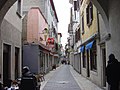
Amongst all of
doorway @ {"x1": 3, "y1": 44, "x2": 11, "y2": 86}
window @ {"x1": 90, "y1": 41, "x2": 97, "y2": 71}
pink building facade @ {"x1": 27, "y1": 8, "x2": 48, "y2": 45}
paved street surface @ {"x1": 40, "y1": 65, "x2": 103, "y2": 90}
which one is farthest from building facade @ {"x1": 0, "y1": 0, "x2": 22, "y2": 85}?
pink building facade @ {"x1": 27, "y1": 8, "x2": 48, "y2": 45}

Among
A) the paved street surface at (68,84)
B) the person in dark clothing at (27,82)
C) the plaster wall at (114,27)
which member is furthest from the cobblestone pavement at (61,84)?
the person in dark clothing at (27,82)

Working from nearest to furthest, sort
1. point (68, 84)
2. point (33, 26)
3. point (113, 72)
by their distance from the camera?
point (113, 72) < point (68, 84) < point (33, 26)

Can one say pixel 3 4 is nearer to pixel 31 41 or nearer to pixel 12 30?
pixel 12 30

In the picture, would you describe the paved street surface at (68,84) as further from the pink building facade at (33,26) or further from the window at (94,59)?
the pink building facade at (33,26)

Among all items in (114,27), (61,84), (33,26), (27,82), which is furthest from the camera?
(33,26)

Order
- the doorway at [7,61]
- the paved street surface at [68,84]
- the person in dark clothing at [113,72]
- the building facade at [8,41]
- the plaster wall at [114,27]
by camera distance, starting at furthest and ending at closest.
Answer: the paved street surface at [68,84] < the doorway at [7,61] < the building facade at [8,41] < the plaster wall at [114,27] < the person in dark clothing at [113,72]

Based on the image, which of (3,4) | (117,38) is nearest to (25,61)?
(3,4)

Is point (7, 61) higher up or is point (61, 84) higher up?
point (7, 61)

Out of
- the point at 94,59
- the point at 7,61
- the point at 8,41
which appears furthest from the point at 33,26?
the point at 8,41

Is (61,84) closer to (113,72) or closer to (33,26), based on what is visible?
(33,26)

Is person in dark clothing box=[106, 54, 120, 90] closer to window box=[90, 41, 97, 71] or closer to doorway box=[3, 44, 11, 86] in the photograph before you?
doorway box=[3, 44, 11, 86]

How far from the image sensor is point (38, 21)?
27953 mm

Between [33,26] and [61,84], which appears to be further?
[33,26]

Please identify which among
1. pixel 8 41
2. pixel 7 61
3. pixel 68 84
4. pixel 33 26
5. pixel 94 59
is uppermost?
pixel 33 26
